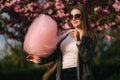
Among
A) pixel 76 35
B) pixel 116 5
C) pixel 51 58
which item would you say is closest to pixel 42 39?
pixel 51 58

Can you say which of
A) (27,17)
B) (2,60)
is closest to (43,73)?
(27,17)

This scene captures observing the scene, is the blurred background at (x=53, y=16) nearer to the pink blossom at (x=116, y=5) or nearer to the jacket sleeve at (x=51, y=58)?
the pink blossom at (x=116, y=5)

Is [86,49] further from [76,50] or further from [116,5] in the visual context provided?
[116,5]

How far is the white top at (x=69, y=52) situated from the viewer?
Answer: 484 cm

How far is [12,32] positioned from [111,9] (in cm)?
256

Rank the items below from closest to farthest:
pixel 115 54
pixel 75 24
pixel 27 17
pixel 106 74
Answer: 1. pixel 75 24
2. pixel 27 17
3. pixel 106 74
4. pixel 115 54

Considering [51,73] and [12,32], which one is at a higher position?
[12,32]

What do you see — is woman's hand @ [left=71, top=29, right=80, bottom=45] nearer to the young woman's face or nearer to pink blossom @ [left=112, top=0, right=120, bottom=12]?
the young woman's face

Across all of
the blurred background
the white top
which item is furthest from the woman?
the blurred background

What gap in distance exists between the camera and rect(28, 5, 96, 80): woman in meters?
4.84

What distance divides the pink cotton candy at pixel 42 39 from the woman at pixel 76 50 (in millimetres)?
94

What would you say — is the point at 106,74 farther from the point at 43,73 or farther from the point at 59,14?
the point at 59,14

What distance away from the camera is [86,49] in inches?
192

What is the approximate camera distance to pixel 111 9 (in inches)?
413
